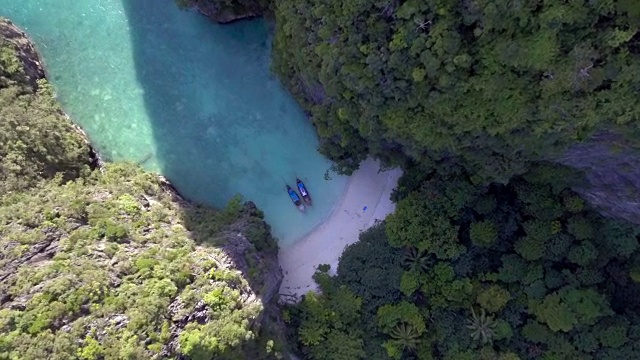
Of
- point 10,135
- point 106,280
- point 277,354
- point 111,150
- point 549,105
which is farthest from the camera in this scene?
point 111,150

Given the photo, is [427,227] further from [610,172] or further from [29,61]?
[29,61]

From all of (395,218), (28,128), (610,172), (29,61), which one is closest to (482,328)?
(395,218)

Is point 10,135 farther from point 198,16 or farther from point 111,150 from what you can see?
point 198,16

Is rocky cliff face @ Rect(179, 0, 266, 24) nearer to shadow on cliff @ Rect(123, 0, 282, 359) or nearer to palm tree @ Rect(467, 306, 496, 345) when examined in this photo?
shadow on cliff @ Rect(123, 0, 282, 359)

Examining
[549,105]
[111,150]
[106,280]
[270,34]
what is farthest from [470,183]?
[111,150]

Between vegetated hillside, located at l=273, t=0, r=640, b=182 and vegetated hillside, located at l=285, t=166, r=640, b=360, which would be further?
vegetated hillside, located at l=285, t=166, r=640, b=360

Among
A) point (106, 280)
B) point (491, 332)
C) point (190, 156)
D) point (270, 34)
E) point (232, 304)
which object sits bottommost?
point (491, 332)

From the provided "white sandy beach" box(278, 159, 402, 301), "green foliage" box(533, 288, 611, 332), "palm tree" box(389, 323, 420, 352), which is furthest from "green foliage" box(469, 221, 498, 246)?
"palm tree" box(389, 323, 420, 352)
